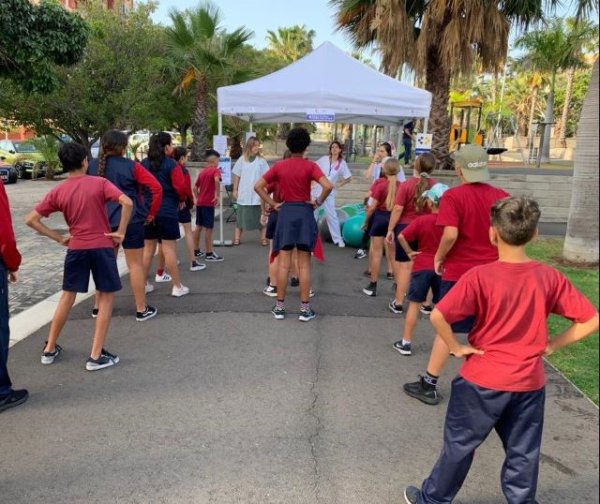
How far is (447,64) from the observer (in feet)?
37.4

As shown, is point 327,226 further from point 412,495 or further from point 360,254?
point 412,495

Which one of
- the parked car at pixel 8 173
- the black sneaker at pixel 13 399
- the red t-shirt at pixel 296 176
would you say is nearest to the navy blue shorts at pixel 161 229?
the red t-shirt at pixel 296 176

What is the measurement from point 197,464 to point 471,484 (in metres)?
1.51

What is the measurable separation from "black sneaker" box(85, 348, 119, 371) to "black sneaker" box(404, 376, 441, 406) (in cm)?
232

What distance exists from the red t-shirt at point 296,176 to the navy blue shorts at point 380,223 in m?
1.51

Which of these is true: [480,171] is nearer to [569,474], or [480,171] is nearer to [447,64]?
[569,474]

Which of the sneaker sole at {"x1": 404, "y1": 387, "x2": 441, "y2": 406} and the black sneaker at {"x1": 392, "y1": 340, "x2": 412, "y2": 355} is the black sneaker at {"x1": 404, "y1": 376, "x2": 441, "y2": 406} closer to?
the sneaker sole at {"x1": 404, "y1": 387, "x2": 441, "y2": 406}

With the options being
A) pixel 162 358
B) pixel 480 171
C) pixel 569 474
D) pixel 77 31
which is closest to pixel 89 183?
pixel 162 358

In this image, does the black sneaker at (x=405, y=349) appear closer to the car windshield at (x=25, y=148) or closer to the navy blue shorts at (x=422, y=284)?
the navy blue shorts at (x=422, y=284)

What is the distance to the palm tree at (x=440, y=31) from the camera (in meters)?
11.0

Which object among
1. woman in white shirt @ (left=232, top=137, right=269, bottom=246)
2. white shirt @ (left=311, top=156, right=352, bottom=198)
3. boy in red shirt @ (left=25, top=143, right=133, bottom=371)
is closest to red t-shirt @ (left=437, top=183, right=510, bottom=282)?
boy in red shirt @ (left=25, top=143, right=133, bottom=371)

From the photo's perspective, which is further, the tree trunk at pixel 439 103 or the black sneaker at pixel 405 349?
the tree trunk at pixel 439 103

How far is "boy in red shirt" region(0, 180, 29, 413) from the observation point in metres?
3.35

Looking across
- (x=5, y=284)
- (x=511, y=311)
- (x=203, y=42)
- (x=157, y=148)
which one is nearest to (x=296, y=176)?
(x=157, y=148)
